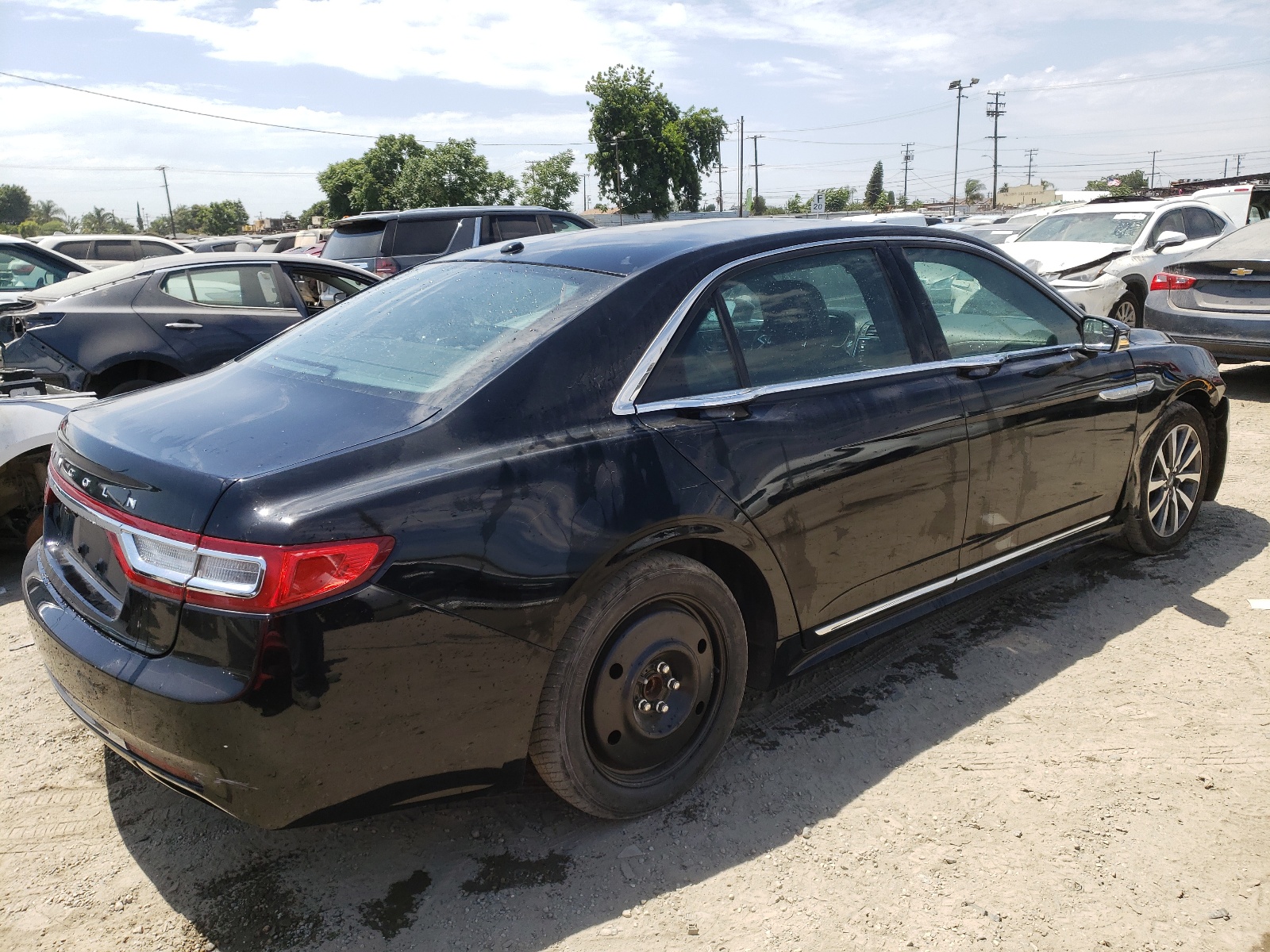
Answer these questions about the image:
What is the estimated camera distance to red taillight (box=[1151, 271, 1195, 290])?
344 inches

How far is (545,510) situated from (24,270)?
10606 mm

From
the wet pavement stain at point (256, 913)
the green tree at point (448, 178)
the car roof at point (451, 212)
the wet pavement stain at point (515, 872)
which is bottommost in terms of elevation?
the wet pavement stain at point (515, 872)

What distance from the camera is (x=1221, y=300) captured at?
27.8ft

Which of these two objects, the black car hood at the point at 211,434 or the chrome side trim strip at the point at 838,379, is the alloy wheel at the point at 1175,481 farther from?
the black car hood at the point at 211,434

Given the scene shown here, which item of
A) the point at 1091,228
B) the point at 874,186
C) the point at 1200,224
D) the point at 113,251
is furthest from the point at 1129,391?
the point at 874,186

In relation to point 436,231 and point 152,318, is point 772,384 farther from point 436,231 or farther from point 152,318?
point 436,231

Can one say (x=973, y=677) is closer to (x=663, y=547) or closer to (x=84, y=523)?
(x=663, y=547)

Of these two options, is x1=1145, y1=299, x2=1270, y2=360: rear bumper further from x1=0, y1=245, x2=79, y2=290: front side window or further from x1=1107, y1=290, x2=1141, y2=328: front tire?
x1=0, y1=245, x2=79, y2=290: front side window

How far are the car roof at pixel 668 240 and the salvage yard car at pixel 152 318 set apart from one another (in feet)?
13.4

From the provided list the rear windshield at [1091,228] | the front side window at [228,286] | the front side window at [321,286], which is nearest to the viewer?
the front side window at [228,286]

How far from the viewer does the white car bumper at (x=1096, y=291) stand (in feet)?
31.6

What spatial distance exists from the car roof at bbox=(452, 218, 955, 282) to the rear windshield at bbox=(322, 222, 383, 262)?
959 centimetres

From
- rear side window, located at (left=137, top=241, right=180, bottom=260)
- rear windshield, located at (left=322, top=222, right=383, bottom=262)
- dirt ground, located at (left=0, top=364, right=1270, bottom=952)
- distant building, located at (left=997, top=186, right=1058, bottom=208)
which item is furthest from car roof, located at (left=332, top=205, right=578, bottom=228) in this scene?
distant building, located at (left=997, top=186, right=1058, bottom=208)

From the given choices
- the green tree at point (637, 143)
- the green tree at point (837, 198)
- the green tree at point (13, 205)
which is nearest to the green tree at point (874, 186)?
the green tree at point (837, 198)
